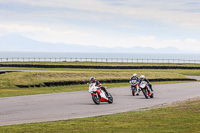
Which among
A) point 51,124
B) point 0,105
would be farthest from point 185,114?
point 0,105

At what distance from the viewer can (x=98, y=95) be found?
2145 cm

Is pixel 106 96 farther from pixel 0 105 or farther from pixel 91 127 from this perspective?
pixel 91 127

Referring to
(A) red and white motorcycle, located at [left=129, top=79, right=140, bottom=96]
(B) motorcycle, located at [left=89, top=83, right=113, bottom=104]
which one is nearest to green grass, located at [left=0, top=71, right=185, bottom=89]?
(A) red and white motorcycle, located at [left=129, top=79, right=140, bottom=96]

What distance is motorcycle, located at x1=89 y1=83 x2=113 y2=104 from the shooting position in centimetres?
2084

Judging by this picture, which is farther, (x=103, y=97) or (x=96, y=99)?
(x=103, y=97)

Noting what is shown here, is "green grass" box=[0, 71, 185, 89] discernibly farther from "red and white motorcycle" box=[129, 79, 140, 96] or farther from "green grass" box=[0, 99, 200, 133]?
"green grass" box=[0, 99, 200, 133]

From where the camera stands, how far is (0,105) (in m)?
20.4

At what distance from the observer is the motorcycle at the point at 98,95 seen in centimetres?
2084

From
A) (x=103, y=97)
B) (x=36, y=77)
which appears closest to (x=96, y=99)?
(x=103, y=97)

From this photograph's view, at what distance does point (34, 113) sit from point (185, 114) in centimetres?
667

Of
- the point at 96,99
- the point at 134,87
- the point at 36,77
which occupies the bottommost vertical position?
the point at 96,99

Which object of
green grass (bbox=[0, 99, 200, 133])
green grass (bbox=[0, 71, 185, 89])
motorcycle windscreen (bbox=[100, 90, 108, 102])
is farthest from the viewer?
green grass (bbox=[0, 71, 185, 89])

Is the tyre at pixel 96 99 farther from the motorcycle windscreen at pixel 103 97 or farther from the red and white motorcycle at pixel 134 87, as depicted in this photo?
the red and white motorcycle at pixel 134 87

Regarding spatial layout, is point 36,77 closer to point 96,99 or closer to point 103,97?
point 103,97
